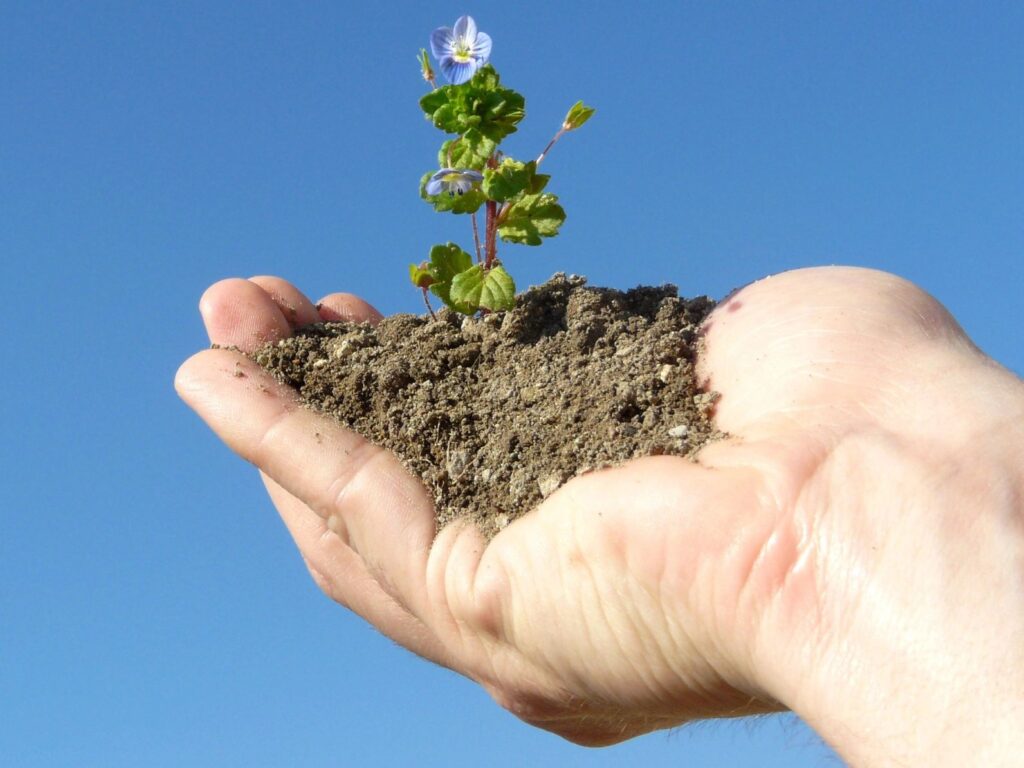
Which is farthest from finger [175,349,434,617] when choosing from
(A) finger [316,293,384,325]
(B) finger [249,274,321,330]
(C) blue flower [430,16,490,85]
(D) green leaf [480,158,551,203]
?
(C) blue flower [430,16,490,85]

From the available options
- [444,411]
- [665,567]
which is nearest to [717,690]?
[665,567]

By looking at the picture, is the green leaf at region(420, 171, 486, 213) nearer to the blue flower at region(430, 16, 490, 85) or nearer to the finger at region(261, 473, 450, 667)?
the blue flower at region(430, 16, 490, 85)

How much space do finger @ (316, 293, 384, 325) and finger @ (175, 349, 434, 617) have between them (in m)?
0.76

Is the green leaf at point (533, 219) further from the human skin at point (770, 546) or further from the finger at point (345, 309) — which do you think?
the finger at point (345, 309)

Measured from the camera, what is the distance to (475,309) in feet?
12.1

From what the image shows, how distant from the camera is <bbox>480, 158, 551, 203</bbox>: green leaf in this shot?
3512 mm

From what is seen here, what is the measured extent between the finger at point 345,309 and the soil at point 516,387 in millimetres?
285

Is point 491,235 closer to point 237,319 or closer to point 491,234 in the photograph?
point 491,234

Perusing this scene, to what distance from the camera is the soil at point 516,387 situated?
299 cm

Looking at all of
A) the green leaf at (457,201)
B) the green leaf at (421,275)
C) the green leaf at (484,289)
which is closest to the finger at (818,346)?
the green leaf at (484,289)

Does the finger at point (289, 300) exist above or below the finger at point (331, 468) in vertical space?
above

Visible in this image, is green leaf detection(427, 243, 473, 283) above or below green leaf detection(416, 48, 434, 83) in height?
below

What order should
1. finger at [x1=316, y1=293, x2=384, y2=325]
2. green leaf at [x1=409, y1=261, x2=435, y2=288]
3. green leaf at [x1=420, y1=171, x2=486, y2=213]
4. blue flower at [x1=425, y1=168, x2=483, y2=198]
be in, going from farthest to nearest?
finger at [x1=316, y1=293, x2=384, y2=325] < green leaf at [x1=409, y1=261, x2=435, y2=288] < green leaf at [x1=420, y1=171, x2=486, y2=213] < blue flower at [x1=425, y1=168, x2=483, y2=198]

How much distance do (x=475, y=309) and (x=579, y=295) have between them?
0.40 metres
